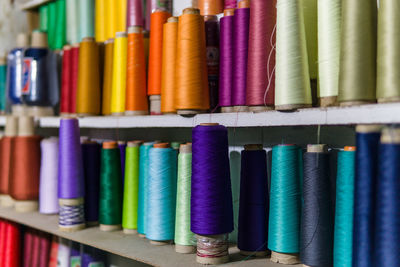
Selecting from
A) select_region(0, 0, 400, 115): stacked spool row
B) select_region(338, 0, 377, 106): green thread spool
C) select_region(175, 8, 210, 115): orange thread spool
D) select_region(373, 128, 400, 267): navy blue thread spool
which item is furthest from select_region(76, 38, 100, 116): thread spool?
select_region(373, 128, 400, 267): navy blue thread spool

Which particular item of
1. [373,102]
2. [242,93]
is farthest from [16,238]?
[373,102]

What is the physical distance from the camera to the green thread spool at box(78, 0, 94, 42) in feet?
5.33

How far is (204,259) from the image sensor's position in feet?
3.23

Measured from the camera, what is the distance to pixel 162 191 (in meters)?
1.13

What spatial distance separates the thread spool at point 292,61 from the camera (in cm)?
91

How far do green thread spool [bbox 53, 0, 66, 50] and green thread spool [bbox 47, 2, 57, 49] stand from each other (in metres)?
0.03

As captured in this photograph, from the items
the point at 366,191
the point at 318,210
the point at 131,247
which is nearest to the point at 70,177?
the point at 131,247

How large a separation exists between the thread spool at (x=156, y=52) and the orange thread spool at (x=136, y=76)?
0.14 feet

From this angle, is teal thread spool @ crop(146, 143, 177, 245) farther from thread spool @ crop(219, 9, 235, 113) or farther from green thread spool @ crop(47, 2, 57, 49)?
green thread spool @ crop(47, 2, 57, 49)

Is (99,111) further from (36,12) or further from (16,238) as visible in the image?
(36,12)

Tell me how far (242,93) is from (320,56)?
0.71 ft

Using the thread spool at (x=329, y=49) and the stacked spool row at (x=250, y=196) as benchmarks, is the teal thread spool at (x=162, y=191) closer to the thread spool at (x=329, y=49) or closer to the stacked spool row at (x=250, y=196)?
the stacked spool row at (x=250, y=196)

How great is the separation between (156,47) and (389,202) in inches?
Result: 31.2

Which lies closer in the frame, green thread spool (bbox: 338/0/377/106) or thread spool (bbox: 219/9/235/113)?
green thread spool (bbox: 338/0/377/106)
